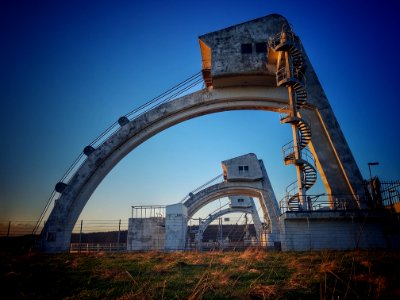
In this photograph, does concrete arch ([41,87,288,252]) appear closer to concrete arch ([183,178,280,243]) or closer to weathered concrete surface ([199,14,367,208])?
weathered concrete surface ([199,14,367,208])

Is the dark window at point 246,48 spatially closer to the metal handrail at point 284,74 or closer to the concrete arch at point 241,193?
the metal handrail at point 284,74

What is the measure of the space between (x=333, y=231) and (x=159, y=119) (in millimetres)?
13155

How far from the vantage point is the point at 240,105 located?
63.6 ft

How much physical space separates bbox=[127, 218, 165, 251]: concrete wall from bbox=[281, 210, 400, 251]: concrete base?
1274 cm

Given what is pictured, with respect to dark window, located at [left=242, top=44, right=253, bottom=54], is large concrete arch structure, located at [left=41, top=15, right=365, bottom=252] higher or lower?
lower

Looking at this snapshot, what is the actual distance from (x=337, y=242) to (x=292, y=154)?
5.59 m

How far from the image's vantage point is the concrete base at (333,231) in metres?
14.1

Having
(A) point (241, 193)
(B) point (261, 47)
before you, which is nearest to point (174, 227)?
(A) point (241, 193)

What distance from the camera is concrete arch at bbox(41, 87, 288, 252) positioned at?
60.4 feet

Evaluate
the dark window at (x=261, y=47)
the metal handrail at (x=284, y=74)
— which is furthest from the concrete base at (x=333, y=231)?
the dark window at (x=261, y=47)

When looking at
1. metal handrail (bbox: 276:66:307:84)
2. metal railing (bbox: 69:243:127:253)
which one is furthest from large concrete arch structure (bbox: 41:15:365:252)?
metal railing (bbox: 69:243:127:253)

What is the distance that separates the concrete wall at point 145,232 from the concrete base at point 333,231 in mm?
12740

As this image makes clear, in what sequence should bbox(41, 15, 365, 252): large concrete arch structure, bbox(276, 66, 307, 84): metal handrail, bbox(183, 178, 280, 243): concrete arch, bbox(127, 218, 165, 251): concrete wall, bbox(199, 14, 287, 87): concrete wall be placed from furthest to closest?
bbox(183, 178, 280, 243): concrete arch
bbox(127, 218, 165, 251): concrete wall
bbox(199, 14, 287, 87): concrete wall
bbox(41, 15, 365, 252): large concrete arch structure
bbox(276, 66, 307, 84): metal handrail

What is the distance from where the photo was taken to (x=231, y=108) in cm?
1959
